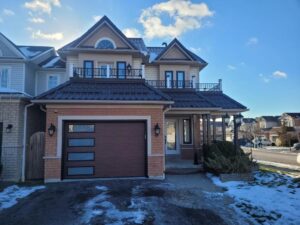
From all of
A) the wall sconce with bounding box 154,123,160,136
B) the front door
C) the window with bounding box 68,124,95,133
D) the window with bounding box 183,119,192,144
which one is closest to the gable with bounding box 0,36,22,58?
the window with bounding box 68,124,95,133

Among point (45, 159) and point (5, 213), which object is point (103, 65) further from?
point (5, 213)

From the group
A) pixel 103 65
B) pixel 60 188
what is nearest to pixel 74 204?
pixel 60 188

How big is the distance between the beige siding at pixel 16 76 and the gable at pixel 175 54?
31.4 feet

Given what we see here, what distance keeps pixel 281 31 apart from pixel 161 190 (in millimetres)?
8833

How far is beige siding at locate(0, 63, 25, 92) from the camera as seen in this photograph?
14.4 metres

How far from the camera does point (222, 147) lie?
1214cm

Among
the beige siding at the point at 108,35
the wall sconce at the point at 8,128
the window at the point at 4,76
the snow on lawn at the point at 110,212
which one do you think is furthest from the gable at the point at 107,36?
the snow on lawn at the point at 110,212

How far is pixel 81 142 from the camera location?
1068 cm

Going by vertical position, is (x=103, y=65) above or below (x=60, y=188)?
above

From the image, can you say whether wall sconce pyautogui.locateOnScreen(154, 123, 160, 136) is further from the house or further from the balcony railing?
the balcony railing

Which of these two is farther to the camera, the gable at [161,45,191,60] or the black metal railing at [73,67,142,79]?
the gable at [161,45,191,60]

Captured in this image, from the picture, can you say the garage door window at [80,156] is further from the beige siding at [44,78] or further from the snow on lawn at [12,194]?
the beige siding at [44,78]

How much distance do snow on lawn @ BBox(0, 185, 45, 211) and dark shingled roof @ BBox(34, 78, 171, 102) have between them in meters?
3.76

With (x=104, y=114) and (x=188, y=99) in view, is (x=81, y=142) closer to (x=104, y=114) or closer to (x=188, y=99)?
(x=104, y=114)
